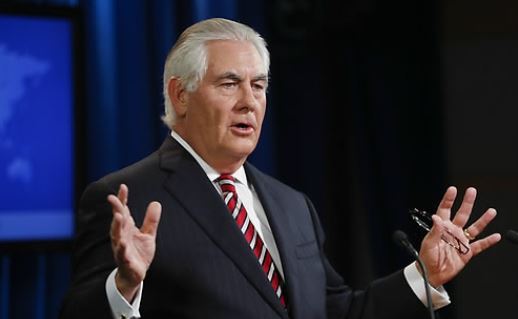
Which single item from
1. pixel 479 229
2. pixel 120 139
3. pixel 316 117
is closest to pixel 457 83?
pixel 316 117

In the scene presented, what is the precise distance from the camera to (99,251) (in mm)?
1939

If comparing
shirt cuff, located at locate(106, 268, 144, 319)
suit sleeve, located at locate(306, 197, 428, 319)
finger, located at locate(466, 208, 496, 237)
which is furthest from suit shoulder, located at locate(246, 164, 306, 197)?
shirt cuff, located at locate(106, 268, 144, 319)

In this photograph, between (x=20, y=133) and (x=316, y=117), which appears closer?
(x=20, y=133)

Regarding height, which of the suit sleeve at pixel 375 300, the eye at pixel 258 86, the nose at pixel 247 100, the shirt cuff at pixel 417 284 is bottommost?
the suit sleeve at pixel 375 300

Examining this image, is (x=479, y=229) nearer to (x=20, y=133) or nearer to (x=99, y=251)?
(x=99, y=251)

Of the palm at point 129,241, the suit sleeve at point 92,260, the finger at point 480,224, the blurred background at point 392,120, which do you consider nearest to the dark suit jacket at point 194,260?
the suit sleeve at point 92,260

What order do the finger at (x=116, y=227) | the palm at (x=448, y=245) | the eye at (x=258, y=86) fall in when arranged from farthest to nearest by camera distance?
the eye at (x=258, y=86) < the palm at (x=448, y=245) < the finger at (x=116, y=227)

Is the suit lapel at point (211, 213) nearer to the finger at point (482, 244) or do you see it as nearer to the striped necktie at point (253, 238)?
the striped necktie at point (253, 238)

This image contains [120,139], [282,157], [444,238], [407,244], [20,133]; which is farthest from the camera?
[282,157]

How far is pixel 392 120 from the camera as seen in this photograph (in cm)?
393

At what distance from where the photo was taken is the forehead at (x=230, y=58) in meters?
2.17

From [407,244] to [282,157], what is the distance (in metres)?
1.99

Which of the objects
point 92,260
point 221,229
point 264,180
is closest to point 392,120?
point 264,180

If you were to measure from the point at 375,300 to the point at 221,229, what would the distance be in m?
0.49
